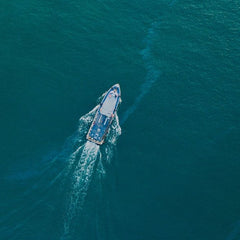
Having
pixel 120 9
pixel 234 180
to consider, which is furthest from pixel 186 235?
pixel 120 9

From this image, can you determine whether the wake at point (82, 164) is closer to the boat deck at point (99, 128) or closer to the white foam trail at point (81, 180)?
the white foam trail at point (81, 180)

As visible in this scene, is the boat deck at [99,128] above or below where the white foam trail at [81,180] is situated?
above

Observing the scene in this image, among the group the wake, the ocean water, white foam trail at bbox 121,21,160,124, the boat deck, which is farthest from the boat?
white foam trail at bbox 121,21,160,124

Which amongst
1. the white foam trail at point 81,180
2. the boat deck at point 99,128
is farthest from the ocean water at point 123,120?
the boat deck at point 99,128

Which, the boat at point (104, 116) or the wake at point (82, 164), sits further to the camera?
the boat at point (104, 116)

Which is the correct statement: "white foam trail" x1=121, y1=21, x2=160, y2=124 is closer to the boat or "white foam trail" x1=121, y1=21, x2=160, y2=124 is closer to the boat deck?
the boat

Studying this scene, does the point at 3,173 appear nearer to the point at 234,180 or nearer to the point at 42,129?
the point at 42,129
